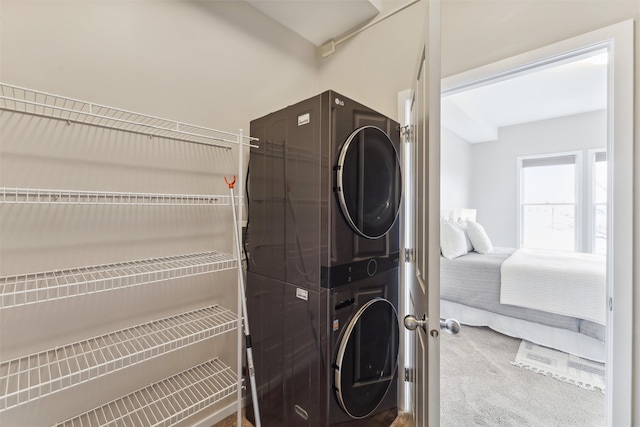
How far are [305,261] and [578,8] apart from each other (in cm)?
166

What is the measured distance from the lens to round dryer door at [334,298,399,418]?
1318 mm

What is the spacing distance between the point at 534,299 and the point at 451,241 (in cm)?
105

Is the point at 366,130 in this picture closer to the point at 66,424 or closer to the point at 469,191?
the point at 66,424

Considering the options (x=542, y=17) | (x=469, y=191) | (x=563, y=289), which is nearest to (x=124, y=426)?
(x=542, y=17)

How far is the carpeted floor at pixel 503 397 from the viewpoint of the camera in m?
1.83

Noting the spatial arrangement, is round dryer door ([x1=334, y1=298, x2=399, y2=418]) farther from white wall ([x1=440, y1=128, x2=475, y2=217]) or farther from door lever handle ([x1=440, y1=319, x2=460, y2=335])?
white wall ([x1=440, y1=128, x2=475, y2=217])

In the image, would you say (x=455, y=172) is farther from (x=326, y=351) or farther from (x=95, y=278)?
(x=95, y=278)

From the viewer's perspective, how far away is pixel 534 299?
2.77 metres

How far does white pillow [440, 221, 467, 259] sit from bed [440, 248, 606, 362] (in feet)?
0.28

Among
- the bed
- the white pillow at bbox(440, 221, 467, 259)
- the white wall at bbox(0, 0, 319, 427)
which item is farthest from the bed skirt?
the white wall at bbox(0, 0, 319, 427)

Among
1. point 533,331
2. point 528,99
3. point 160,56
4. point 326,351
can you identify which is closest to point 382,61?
point 160,56

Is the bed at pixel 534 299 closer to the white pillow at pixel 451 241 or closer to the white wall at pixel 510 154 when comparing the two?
the white pillow at pixel 451 241

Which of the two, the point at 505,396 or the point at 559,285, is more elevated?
the point at 559,285

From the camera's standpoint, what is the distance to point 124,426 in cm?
129
